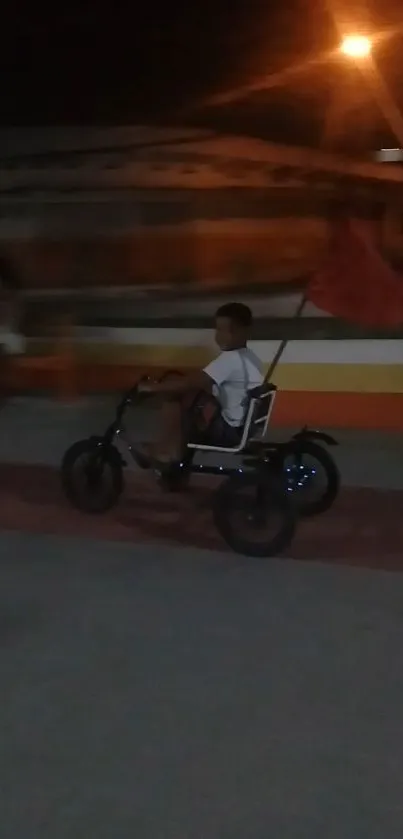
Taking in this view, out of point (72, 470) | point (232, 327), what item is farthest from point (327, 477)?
point (72, 470)

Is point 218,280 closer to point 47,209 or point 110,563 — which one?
point 47,209

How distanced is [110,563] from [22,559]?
0.70ft

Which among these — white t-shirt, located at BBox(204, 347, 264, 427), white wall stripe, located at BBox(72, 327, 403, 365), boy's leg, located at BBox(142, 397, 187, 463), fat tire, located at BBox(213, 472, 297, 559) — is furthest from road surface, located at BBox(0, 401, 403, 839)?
white wall stripe, located at BBox(72, 327, 403, 365)

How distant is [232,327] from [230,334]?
2 cm

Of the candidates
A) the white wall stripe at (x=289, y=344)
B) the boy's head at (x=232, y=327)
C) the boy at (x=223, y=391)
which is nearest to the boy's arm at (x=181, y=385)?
the boy at (x=223, y=391)

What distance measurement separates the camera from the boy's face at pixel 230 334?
7.64ft

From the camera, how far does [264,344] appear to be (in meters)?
3.26

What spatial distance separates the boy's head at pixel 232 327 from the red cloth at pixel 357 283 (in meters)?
0.91

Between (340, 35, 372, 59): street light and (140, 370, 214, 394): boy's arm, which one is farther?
A: (340, 35, 372, 59): street light

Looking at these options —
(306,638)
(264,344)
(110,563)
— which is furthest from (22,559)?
(264,344)

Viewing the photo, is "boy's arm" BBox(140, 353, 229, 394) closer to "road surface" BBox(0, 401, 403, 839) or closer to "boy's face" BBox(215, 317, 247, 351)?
"boy's face" BBox(215, 317, 247, 351)

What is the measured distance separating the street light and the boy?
1.01 metres

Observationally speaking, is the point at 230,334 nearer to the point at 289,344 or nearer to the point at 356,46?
the point at 289,344

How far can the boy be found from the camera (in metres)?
2.27
